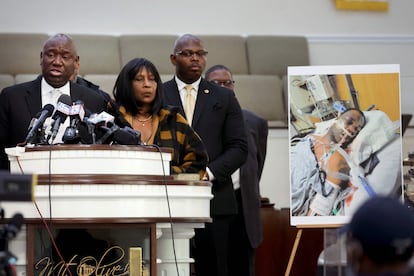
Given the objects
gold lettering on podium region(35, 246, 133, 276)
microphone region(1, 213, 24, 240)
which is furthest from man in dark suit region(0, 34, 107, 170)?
microphone region(1, 213, 24, 240)

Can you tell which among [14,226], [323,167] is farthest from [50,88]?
[14,226]

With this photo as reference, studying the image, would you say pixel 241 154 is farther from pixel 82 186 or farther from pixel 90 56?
pixel 90 56

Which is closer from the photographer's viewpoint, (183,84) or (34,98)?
(34,98)

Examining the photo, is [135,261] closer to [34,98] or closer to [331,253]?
[34,98]

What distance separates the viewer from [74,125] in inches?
175

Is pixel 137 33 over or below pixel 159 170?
over

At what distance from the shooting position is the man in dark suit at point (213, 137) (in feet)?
18.1

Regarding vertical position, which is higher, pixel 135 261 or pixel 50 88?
pixel 50 88

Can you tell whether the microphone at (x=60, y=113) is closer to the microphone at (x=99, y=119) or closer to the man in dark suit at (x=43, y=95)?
the microphone at (x=99, y=119)

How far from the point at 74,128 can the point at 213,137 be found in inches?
53.2

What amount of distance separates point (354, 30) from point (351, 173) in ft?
14.4

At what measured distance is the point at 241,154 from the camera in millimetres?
5582

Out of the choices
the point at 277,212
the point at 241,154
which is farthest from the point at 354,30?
the point at 241,154

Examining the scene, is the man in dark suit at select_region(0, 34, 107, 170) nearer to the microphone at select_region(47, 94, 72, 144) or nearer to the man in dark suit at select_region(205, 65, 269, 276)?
the microphone at select_region(47, 94, 72, 144)
